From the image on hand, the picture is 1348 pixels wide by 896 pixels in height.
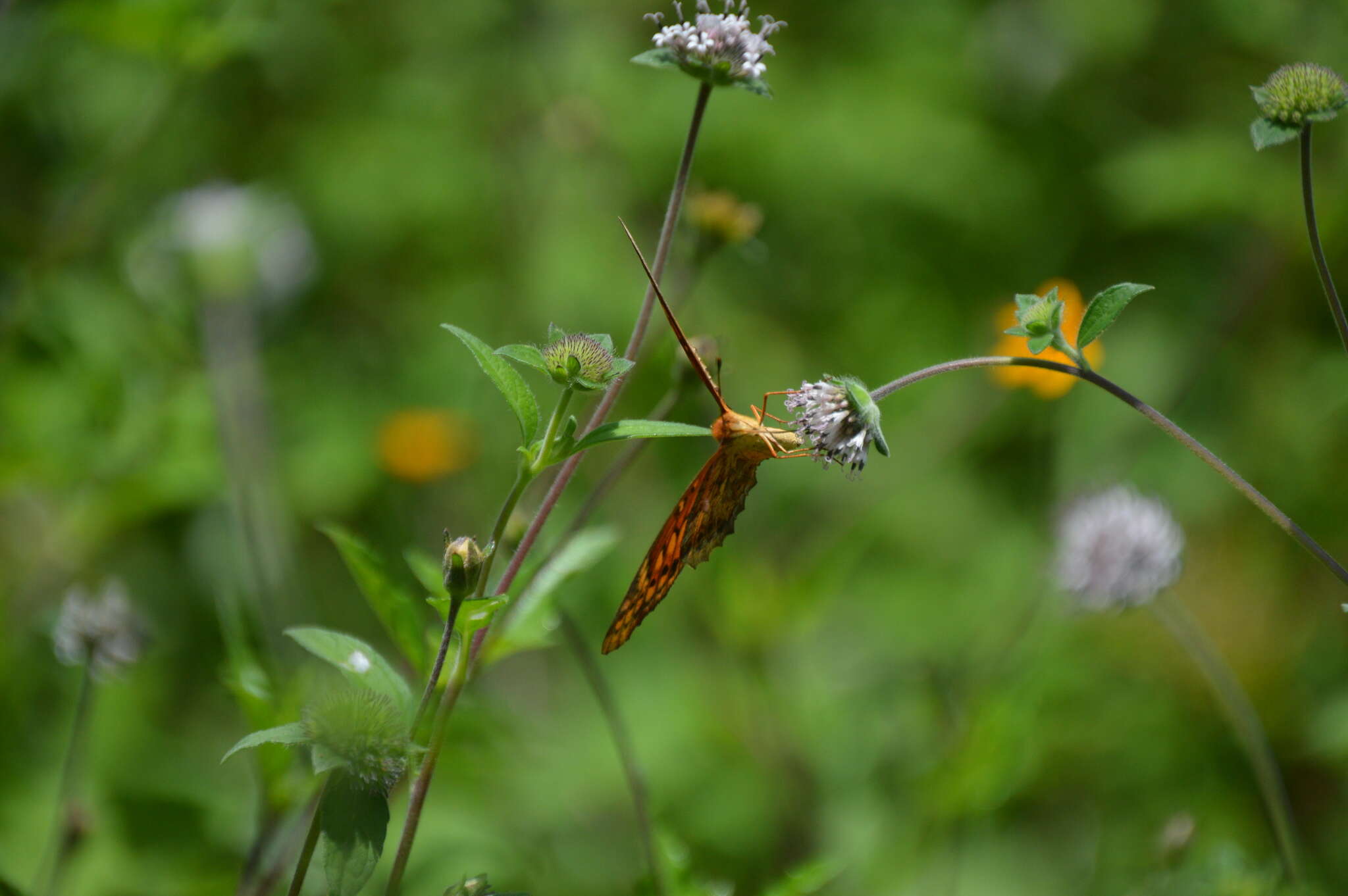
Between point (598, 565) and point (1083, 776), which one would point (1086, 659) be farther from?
point (598, 565)

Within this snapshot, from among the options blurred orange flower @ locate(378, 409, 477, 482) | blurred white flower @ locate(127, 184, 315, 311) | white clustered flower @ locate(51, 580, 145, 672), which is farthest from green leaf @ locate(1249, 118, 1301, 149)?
blurred white flower @ locate(127, 184, 315, 311)

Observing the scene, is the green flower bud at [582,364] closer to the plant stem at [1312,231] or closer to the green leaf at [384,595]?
the green leaf at [384,595]

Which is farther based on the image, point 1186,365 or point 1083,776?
point 1186,365

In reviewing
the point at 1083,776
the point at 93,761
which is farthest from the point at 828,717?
the point at 93,761

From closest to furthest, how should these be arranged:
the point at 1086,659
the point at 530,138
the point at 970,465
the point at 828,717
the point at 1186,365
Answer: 1. the point at 828,717
2. the point at 1086,659
3. the point at 1186,365
4. the point at 970,465
5. the point at 530,138

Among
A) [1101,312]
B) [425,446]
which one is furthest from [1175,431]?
[425,446]

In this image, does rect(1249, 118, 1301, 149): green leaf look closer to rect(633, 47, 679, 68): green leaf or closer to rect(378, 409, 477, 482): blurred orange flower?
rect(633, 47, 679, 68): green leaf

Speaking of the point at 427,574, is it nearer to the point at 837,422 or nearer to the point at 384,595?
the point at 384,595
